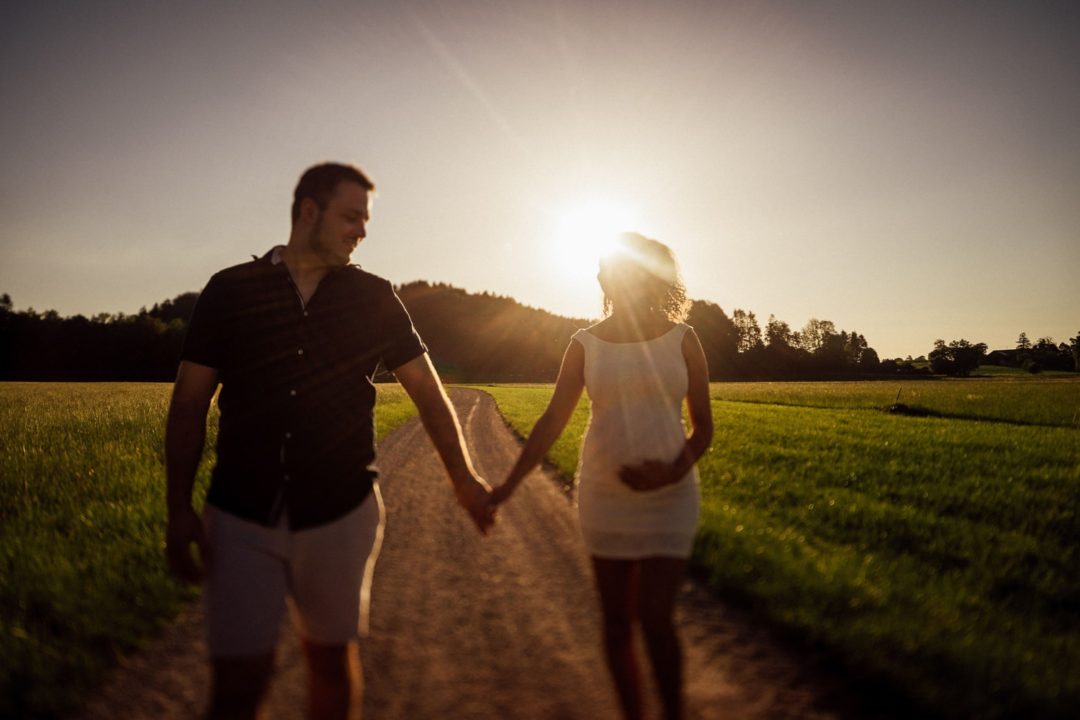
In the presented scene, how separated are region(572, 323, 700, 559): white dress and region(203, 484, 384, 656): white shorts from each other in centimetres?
107

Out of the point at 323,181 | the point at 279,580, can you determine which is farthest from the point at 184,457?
the point at 323,181

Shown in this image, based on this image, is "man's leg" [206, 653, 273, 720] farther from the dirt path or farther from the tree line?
the tree line

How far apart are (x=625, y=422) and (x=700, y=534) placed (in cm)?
406

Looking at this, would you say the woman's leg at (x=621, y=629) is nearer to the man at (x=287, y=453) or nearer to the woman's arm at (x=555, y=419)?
the woman's arm at (x=555, y=419)

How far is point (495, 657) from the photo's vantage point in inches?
146

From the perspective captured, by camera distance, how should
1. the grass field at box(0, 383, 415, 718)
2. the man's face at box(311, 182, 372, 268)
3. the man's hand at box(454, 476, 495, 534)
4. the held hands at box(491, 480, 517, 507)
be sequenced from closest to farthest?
the man's face at box(311, 182, 372, 268), the man's hand at box(454, 476, 495, 534), the held hands at box(491, 480, 517, 507), the grass field at box(0, 383, 415, 718)

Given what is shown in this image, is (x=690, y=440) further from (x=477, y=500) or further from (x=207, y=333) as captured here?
(x=207, y=333)

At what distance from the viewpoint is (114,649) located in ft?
12.3

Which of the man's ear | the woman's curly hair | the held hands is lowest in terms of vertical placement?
the held hands

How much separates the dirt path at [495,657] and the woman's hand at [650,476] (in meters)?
1.30

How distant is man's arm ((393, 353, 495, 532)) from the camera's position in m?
2.76

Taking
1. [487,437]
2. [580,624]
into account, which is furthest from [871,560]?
[487,437]

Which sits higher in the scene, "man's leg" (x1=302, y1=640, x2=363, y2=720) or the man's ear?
the man's ear

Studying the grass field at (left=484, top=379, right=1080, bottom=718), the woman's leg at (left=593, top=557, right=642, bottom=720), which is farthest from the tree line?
the woman's leg at (left=593, top=557, right=642, bottom=720)
